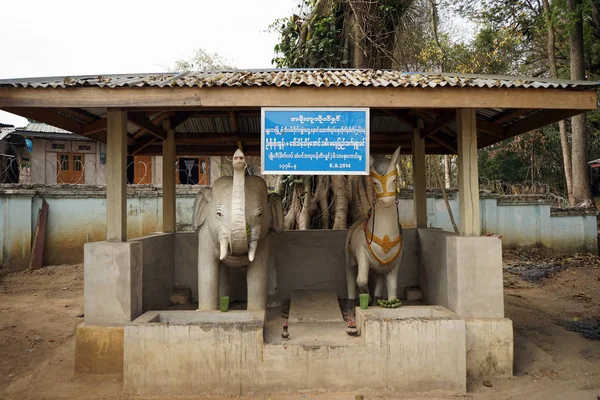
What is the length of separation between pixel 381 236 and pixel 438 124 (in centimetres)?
188

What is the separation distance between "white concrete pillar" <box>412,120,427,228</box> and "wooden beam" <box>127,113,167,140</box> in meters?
4.08

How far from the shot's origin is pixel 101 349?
4.82 meters

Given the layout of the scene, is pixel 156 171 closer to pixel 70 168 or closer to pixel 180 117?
pixel 70 168

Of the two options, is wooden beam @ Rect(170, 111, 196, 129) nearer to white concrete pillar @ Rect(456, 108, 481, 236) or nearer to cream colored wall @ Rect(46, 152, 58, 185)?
white concrete pillar @ Rect(456, 108, 481, 236)

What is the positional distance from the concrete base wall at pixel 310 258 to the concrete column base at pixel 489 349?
6.90ft

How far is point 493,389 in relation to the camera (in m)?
4.53

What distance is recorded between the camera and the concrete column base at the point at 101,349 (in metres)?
4.82

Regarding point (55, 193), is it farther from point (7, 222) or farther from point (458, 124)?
point (458, 124)

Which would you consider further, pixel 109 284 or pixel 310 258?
pixel 310 258

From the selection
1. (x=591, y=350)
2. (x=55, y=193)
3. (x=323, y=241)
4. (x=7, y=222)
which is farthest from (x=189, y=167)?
(x=591, y=350)

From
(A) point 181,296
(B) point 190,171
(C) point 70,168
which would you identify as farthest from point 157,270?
(C) point 70,168

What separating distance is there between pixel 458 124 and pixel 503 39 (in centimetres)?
1181

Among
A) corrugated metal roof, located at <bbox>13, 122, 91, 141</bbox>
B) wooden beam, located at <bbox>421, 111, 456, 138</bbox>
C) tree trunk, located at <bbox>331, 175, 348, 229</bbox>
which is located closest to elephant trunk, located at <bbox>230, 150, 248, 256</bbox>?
wooden beam, located at <bbox>421, 111, 456, 138</bbox>

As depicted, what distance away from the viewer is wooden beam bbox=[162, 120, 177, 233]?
702 cm
